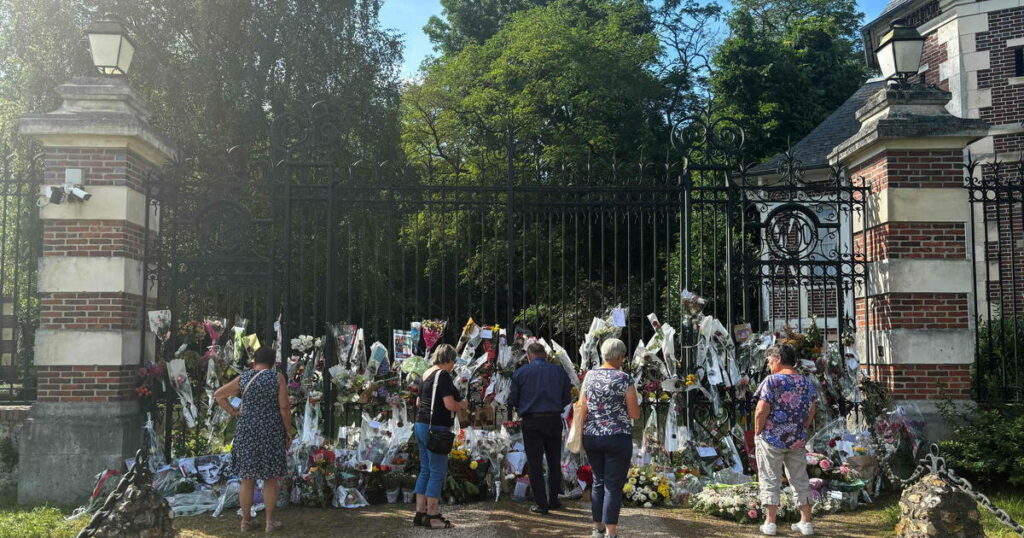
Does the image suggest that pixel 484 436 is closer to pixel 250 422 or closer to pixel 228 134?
pixel 250 422

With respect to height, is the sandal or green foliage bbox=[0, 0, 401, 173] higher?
green foliage bbox=[0, 0, 401, 173]

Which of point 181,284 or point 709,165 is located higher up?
point 709,165

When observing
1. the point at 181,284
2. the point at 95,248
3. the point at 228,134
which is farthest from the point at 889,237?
the point at 228,134

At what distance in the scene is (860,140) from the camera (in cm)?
805

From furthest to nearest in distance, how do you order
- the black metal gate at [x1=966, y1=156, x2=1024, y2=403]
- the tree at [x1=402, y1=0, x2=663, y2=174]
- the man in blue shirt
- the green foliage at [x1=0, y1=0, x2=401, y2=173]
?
the tree at [x1=402, y1=0, x2=663, y2=174]
the green foliage at [x1=0, y1=0, x2=401, y2=173]
the black metal gate at [x1=966, y1=156, x2=1024, y2=403]
the man in blue shirt

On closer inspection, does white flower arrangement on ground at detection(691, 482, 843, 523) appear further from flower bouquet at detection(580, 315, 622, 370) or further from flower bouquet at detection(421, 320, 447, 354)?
flower bouquet at detection(421, 320, 447, 354)

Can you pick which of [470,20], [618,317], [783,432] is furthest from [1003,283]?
[470,20]

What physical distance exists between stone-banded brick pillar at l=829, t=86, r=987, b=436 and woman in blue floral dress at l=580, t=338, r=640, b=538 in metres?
3.58

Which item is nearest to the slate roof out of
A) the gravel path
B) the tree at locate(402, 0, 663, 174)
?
the tree at locate(402, 0, 663, 174)

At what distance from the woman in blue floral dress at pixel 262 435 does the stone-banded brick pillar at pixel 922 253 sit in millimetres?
5790

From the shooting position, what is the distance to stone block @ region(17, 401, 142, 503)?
23.3 feet

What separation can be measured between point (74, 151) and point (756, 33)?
2451 centimetres

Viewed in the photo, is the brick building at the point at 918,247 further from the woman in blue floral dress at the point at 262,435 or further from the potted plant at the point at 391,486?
the woman in blue floral dress at the point at 262,435

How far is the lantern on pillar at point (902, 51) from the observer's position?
25.5ft
